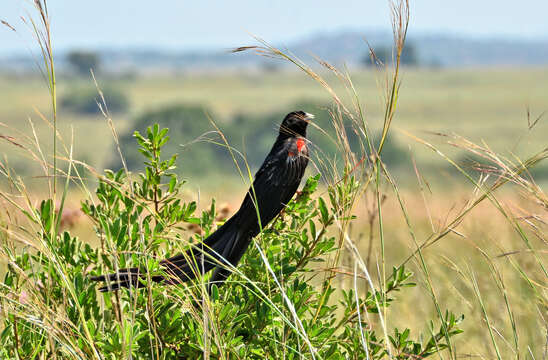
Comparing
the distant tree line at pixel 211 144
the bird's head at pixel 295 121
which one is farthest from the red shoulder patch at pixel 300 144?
the distant tree line at pixel 211 144

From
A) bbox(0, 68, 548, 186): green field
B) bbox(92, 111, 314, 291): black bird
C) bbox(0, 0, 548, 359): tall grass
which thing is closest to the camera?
bbox(0, 0, 548, 359): tall grass

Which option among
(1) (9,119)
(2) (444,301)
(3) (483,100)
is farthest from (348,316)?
(3) (483,100)

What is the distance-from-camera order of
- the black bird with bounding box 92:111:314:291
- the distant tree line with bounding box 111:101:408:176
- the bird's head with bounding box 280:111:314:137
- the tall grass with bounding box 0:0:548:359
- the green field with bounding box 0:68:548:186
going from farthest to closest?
1. the green field with bounding box 0:68:548:186
2. the distant tree line with bounding box 111:101:408:176
3. the bird's head with bounding box 280:111:314:137
4. the black bird with bounding box 92:111:314:291
5. the tall grass with bounding box 0:0:548:359

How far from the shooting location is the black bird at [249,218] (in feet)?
7.29

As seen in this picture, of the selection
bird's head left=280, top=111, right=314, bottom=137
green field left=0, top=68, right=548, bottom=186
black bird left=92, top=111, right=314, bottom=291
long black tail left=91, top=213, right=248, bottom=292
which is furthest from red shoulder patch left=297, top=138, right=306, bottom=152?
green field left=0, top=68, right=548, bottom=186

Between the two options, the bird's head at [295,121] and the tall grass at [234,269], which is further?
the bird's head at [295,121]

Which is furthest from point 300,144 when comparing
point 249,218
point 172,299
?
point 172,299

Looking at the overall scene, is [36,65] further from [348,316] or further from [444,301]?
[444,301]

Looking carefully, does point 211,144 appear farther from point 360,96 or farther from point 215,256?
point 360,96

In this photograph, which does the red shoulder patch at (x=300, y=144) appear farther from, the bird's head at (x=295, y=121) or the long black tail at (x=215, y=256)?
the long black tail at (x=215, y=256)

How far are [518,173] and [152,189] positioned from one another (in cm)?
138

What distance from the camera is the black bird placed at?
2.22 metres

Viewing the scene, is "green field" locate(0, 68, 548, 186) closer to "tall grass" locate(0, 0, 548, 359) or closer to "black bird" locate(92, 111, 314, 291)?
"black bird" locate(92, 111, 314, 291)

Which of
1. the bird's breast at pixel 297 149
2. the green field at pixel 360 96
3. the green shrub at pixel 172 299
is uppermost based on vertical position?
the bird's breast at pixel 297 149
